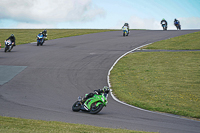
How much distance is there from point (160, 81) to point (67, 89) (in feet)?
23.5

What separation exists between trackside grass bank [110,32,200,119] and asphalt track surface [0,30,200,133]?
1.23 metres

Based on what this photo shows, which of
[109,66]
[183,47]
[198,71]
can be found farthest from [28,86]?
[183,47]

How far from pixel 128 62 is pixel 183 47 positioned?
37.2 ft

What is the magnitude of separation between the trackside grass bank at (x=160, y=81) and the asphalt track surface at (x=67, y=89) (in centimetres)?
123

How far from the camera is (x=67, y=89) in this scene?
57.9ft

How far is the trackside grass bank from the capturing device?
1507 cm

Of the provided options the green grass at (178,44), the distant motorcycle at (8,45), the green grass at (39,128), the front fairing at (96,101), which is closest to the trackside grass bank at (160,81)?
the front fairing at (96,101)

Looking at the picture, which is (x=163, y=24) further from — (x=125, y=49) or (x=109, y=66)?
(x=109, y=66)

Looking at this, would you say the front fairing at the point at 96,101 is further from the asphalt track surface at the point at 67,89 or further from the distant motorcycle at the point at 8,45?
the distant motorcycle at the point at 8,45

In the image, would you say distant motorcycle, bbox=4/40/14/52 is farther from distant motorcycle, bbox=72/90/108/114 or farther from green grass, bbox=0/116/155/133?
green grass, bbox=0/116/155/133

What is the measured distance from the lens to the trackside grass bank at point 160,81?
1507 cm

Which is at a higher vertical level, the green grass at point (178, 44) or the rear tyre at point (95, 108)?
the green grass at point (178, 44)

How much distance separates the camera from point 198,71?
23344mm

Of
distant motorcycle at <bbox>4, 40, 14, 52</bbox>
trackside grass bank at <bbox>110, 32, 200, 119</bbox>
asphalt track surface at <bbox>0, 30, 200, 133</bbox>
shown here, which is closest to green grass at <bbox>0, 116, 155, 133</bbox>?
asphalt track surface at <bbox>0, 30, 200, 133</bbox>
